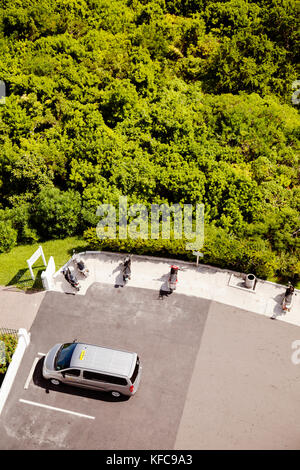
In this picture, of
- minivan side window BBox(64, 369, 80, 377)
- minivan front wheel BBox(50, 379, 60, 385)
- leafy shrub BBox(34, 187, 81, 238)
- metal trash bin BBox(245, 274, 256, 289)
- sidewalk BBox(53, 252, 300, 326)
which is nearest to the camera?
minivan side window BBox(64, 369, 80, 377)

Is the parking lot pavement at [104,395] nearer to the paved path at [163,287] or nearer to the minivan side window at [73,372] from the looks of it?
the paved path at [163,287]

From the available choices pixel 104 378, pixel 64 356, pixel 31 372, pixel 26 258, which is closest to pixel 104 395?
pixel 104 378

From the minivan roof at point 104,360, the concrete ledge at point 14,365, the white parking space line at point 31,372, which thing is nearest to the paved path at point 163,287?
the concrete ledge at point 14,365

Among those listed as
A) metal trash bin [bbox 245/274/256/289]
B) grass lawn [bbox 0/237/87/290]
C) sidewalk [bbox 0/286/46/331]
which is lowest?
sidewalk [bbox 0/286/46/331]

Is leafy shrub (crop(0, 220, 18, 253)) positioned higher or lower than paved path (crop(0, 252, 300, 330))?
higher

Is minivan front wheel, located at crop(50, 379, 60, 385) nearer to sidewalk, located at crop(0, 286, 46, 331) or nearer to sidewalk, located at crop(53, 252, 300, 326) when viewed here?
sidewalk, located at crop(0, 286, 46, 331)

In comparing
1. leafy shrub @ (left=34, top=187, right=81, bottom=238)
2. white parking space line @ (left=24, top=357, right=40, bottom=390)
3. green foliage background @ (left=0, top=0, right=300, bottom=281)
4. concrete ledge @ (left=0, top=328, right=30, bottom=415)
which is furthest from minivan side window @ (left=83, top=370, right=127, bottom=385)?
leafy shrub @ (left=34, top=187, right=81, bottom=238)
